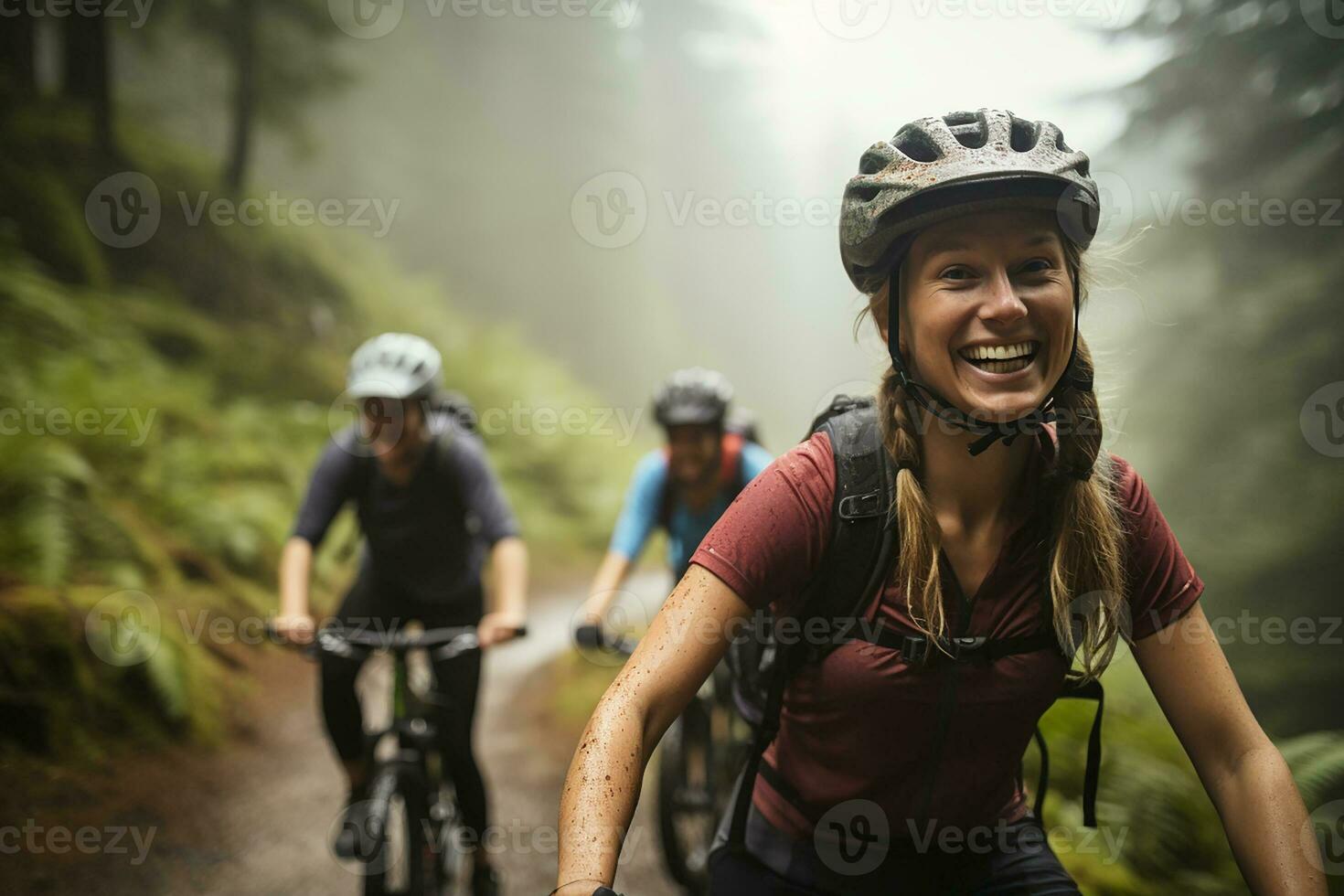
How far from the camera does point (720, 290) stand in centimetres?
2447

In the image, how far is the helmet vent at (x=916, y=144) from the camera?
1.86m

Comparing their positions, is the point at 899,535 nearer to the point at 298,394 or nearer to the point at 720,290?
the point at 298,394

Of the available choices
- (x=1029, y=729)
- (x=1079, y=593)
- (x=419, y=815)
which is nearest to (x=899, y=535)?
(x=1079, y=593)

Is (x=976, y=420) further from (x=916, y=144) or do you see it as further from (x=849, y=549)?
(x=916, y=144)

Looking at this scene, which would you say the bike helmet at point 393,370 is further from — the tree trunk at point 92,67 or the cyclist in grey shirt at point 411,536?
the tree trunk at point 92,67

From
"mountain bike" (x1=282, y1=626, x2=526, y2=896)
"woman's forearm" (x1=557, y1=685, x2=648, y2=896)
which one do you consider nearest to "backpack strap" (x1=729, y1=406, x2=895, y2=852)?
"woman's forearm" (x1=557, y1=685, x2=648, y2=896)

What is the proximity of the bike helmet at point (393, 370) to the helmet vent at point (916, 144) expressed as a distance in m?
2.59

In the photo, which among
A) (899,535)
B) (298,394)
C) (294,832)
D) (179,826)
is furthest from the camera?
(298,394)

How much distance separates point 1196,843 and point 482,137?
63.9 feet

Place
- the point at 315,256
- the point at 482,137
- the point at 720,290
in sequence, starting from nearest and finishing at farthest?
the point at 315,256 < the point at 482,137 < the point at 720,290

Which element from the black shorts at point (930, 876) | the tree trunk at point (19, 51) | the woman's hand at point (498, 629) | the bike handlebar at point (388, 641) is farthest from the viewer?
the tree trunk at point (19, 51)

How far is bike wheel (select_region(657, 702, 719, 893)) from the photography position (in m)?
4.69

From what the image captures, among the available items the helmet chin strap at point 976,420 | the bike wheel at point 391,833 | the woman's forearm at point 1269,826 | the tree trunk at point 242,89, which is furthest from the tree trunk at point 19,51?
the woman's forearm at point 1269,826

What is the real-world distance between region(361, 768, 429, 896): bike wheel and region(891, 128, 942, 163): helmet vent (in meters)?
3.53
